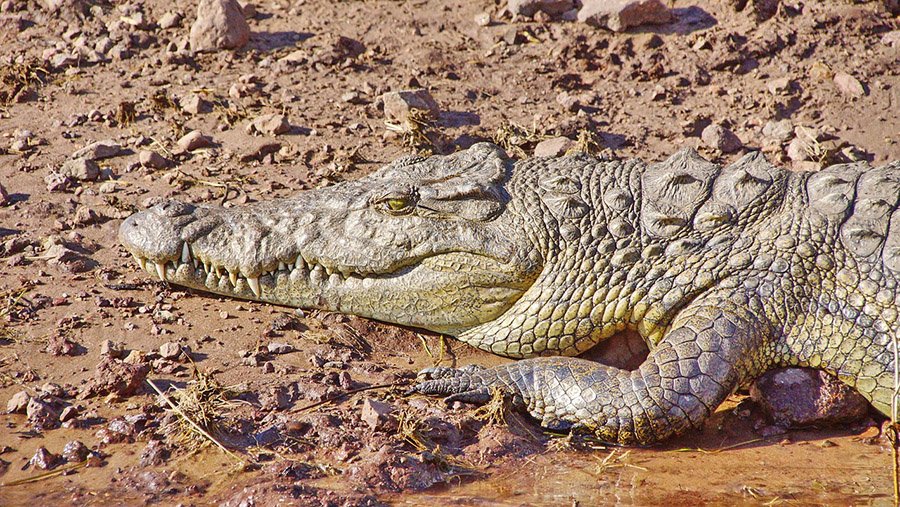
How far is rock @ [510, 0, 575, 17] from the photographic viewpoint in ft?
27.4

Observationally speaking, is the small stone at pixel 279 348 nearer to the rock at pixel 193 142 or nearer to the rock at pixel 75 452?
the rock at pixel 75 452

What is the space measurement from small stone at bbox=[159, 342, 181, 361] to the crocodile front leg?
1268 mm

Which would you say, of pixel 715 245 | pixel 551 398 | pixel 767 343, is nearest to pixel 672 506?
pixel 551 398

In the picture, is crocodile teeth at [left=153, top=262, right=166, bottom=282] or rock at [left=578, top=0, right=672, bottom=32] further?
rock at [left=578, top=0, right=672, bottom=32]

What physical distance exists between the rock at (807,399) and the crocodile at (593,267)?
0.06m

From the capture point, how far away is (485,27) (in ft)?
27.8

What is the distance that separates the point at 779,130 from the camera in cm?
732

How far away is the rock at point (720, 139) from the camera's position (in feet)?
23.5

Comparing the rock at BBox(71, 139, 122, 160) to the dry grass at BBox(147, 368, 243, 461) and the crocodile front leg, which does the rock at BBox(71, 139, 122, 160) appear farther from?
the crocodile front leg

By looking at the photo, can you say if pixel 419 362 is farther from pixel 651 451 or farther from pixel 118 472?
pixel 118 472

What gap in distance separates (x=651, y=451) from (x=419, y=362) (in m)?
1.33

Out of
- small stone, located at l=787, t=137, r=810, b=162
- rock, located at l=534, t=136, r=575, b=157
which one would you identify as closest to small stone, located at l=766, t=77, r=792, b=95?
small stone, located at l=787, t=137, r=810, b=162

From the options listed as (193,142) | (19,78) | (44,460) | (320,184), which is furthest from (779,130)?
(19,78)

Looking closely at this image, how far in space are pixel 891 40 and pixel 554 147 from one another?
11.2 feet
